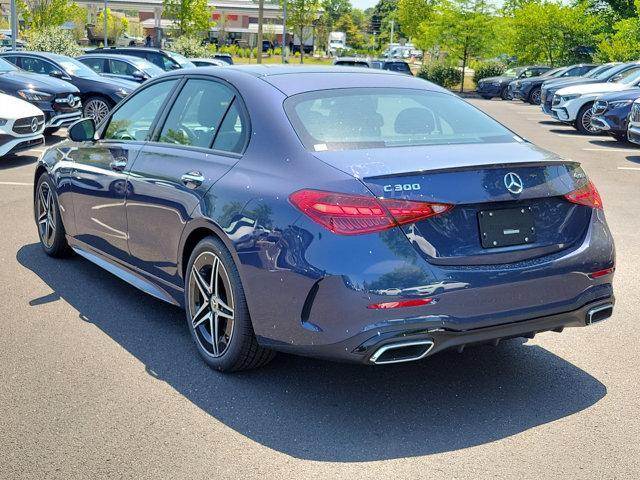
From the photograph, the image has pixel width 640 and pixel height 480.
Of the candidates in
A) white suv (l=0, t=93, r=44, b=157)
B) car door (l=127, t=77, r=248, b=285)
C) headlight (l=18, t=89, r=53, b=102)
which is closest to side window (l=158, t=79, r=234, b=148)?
car door (l=127, t=77, r=248, b=285)

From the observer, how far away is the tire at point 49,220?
665cm

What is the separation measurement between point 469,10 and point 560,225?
3992 cm

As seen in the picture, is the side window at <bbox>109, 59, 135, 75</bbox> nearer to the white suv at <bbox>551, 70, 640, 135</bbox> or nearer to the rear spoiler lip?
the white suv at <bbox>551, 70, 640, 135</bbox>

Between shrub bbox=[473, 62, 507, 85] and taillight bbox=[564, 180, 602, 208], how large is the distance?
4209 cm

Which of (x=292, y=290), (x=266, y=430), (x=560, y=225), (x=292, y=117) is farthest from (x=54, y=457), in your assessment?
(x=560, y=225)

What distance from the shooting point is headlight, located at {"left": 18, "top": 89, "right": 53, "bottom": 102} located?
1524cm

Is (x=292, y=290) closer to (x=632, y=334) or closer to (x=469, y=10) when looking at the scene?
(x=632, y=334)

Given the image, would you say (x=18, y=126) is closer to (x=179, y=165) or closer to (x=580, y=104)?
(x=179, y=165)

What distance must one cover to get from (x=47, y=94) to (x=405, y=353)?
13243mm

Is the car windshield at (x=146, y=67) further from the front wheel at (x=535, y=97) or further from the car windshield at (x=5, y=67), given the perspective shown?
the front wheel at (x=535, y=97)

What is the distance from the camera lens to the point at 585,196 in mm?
4211

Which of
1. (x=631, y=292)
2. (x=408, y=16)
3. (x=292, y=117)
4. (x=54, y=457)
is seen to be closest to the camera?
(x=54, y=457)

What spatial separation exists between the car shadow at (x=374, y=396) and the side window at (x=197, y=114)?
119cm

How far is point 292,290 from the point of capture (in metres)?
3.83
